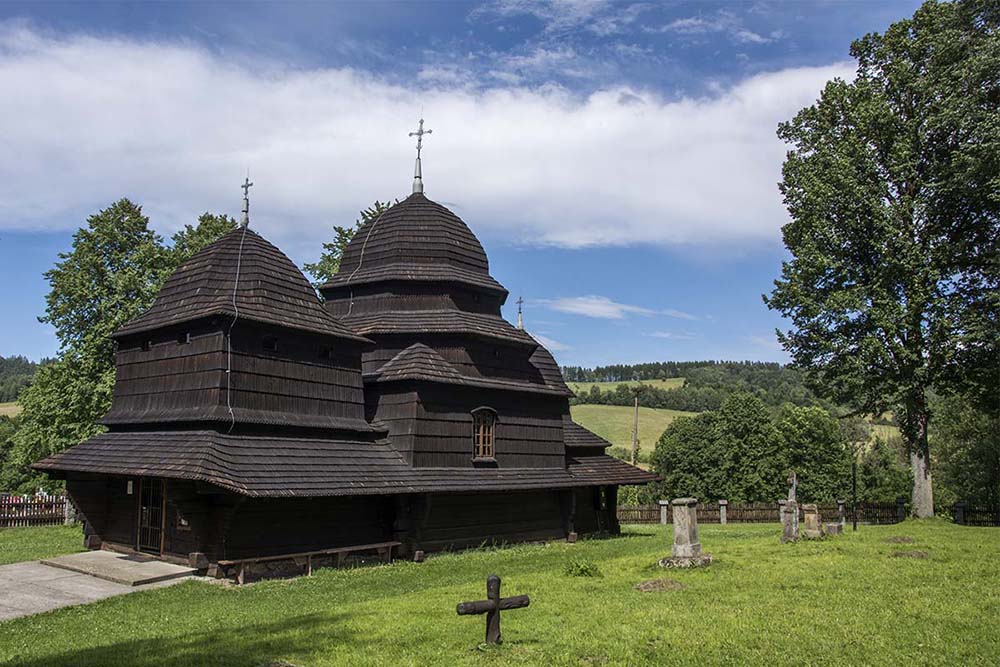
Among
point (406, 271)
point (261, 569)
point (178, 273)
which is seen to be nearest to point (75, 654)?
point (261, 569)

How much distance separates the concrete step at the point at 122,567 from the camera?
1488cm

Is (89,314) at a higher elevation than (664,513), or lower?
higher

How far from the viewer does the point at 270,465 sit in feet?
53.0

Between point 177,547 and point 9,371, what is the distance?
579ft

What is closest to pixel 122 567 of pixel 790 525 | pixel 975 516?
pixel 790 525

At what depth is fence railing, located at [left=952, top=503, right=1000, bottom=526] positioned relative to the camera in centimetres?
2827

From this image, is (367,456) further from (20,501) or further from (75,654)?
(20,501)

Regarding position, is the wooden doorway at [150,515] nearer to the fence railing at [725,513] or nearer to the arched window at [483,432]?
the arched window at [483,432]

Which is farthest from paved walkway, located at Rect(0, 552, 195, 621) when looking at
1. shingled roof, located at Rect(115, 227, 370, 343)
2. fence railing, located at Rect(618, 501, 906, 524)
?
fence railing, located at Rect(618, 501, 906, 524)

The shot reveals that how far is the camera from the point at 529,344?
23312mm

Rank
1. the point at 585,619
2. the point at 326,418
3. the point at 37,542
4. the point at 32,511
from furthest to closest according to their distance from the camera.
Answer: the point at 32,511 → the point at 37,542 → the point at 326,418 → the point at 585,619

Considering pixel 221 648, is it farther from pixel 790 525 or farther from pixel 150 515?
pixel 790 525

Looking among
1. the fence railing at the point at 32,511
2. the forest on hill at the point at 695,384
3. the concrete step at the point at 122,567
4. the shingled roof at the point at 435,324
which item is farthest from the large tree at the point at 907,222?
the forest on hill at the point at 695,384

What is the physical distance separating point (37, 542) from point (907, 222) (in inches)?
1100
